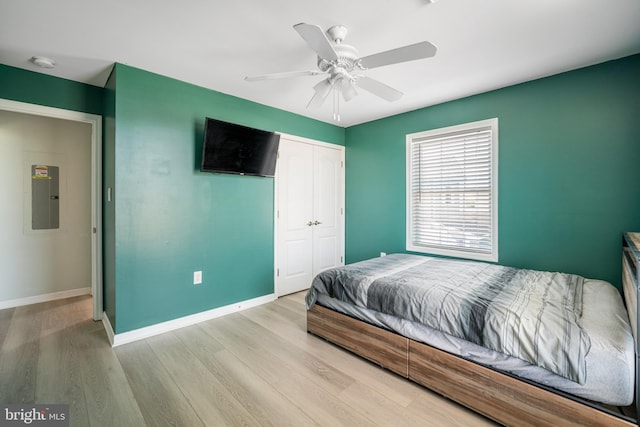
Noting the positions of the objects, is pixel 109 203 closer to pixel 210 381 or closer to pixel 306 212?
pixel 210 381

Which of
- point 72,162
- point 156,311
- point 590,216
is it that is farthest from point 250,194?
point 590,216

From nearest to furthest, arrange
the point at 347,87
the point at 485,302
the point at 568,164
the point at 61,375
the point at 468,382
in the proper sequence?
the point at 468,382 < the point at 485,302 < the point at 61,375 < the point at 347,87 < the point at 568,164

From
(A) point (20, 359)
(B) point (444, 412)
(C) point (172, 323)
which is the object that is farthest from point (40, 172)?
(B) point (444, 412)

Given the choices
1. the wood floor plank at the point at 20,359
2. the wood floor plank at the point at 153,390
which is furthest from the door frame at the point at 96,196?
the wood floor plank at the point at 153,390

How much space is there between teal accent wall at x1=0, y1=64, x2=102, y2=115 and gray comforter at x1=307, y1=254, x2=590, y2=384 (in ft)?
9.70

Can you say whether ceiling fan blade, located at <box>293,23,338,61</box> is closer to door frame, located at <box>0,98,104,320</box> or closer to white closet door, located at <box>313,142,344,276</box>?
white closet door, located at <box>313,142,344,276</box>

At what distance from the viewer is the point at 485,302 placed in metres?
1.81

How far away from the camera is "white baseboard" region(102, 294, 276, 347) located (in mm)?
2551

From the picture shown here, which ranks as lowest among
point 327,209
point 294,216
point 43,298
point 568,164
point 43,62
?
point 43,298

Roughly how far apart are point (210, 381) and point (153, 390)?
36 cm

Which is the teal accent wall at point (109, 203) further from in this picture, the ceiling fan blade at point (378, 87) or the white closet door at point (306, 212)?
the ceiling fan blade at point (378, 87)

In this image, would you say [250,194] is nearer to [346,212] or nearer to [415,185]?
[346,212]

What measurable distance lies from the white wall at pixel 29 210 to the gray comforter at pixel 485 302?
3512mm

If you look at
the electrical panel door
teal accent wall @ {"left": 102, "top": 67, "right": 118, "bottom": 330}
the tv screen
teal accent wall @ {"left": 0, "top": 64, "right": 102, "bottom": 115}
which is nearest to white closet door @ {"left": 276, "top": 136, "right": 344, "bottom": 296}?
the tv screen
